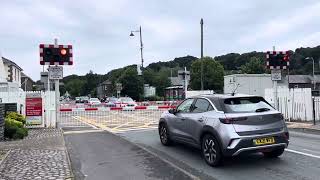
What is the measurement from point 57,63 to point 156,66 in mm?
139961

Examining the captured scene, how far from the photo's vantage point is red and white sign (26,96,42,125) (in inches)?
750

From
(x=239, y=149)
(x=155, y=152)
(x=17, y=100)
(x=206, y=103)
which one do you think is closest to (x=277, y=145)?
(x=239, y=149)

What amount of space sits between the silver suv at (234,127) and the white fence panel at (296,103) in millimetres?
11591

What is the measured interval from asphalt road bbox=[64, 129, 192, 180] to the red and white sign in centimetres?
436

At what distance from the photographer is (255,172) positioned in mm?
9078

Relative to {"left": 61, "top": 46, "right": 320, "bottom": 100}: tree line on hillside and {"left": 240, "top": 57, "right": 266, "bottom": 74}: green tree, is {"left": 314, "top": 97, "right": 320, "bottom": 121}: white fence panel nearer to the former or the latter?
{"left": 61, "top": 46, "right": 320, "bottom": 100}: tree line on hillside

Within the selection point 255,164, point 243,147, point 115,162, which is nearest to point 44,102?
point 115,162

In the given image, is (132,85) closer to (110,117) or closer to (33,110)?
(110,117)

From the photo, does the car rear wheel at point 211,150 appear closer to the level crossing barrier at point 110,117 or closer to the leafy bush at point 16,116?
the leafy bush at point 16,116

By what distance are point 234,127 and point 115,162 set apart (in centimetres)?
297

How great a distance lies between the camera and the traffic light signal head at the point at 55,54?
19891 mm

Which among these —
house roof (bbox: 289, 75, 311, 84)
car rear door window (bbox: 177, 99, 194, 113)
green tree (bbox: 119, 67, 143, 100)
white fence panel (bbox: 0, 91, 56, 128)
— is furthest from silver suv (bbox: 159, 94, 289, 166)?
house roof (bbox: 289, 75, 311, 84)

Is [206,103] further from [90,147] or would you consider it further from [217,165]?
[90,147]

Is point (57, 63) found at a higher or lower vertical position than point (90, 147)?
higher
